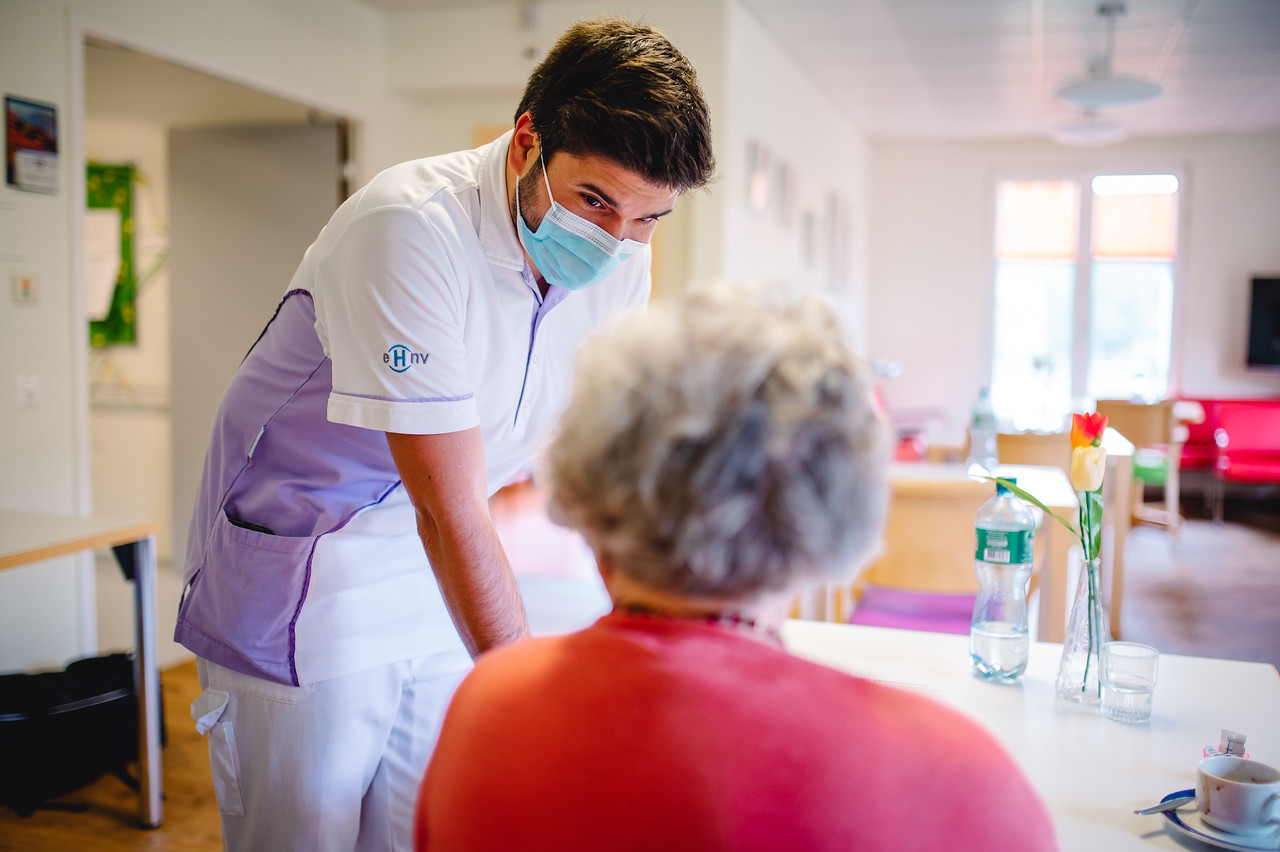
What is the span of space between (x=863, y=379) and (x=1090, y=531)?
832 millimetres

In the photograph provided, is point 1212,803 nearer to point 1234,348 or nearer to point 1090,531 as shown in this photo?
point 1090,531

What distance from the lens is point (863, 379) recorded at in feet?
2.25

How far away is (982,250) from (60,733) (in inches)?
303

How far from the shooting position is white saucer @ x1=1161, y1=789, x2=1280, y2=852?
937 millimetres

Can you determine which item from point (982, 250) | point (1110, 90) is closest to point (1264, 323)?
point (982, 250)

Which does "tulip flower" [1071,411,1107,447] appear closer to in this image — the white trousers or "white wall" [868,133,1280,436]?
the white trousers

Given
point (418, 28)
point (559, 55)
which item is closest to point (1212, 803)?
point (559, 55)

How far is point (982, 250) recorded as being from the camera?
27.4ft

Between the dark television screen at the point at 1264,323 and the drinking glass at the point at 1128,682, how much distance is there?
7.66 m

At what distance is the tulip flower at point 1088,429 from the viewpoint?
4.46 ft

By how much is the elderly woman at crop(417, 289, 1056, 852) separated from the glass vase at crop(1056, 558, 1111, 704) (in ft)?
2.41

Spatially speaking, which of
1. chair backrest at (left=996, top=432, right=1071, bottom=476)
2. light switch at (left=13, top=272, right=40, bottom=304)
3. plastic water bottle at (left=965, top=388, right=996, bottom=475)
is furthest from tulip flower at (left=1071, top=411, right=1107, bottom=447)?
light switch at (left=13, top=272, right=40, bottom=304)

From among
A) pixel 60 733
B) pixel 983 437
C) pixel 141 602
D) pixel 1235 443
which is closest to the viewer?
pixel 141 602

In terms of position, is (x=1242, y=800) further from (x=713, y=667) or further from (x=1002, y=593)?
(x=713, y=667)
